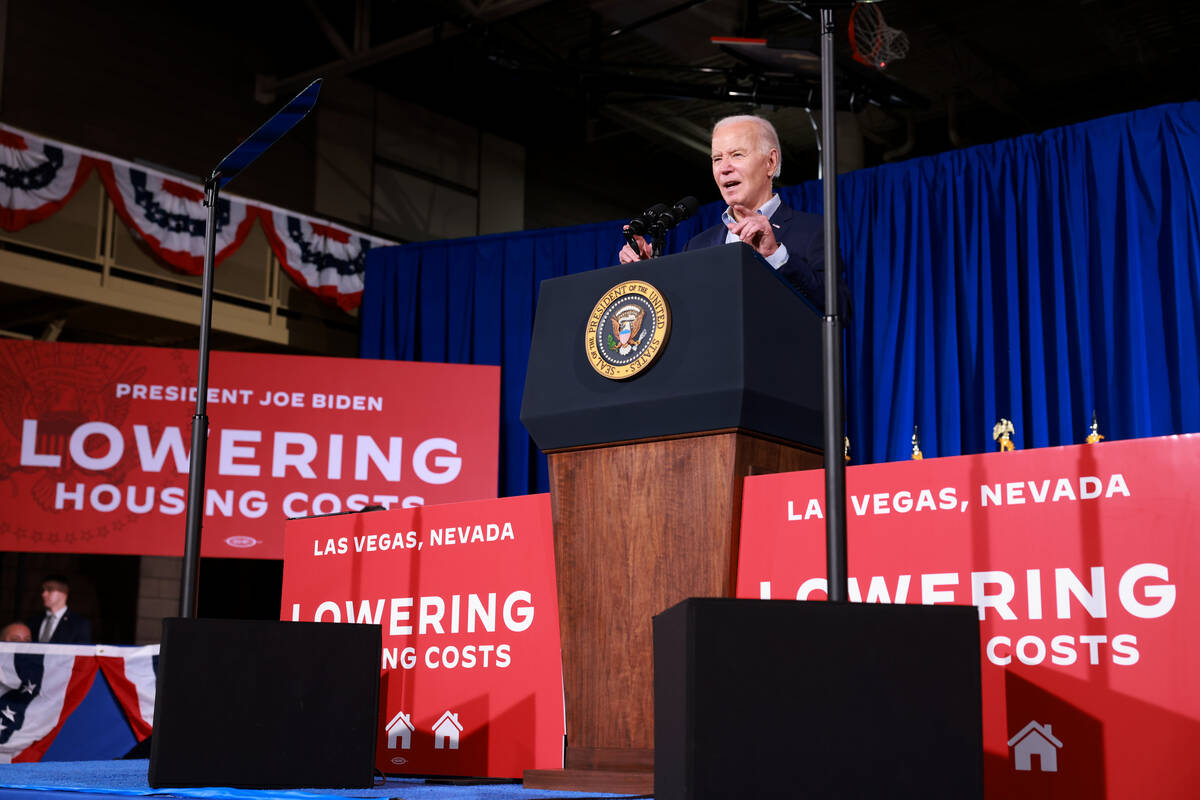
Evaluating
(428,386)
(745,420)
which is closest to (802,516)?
(745,420)

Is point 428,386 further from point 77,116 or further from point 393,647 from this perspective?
point 393,647

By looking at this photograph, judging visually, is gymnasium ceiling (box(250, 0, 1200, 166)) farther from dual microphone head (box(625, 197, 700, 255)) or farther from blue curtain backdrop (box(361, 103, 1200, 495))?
dual microphone head (box(625, 197, 700, 255))

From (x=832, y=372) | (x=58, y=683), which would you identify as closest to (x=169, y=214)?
(x=58, y=683)

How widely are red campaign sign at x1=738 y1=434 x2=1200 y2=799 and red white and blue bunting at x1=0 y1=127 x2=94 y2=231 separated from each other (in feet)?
24.9

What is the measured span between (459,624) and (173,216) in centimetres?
740

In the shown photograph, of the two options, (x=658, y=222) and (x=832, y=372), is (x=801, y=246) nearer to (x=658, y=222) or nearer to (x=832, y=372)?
(x=658, y=222)

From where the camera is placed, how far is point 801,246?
1.96 m

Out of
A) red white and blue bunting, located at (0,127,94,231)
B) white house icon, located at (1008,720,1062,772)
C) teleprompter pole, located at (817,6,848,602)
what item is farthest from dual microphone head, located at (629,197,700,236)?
red white and blue bunting, located at (0,127,94,231)

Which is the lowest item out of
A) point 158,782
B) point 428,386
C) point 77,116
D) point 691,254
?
point 158,782

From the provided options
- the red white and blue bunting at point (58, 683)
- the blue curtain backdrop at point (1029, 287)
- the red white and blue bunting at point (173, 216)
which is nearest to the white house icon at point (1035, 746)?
the red white and blue bunting at point (58, 683)

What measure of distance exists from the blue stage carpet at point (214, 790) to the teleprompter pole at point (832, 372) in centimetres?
46

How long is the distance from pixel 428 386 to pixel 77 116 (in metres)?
3.68

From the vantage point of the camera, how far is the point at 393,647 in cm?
213

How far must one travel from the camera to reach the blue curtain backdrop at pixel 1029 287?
6.18 m
